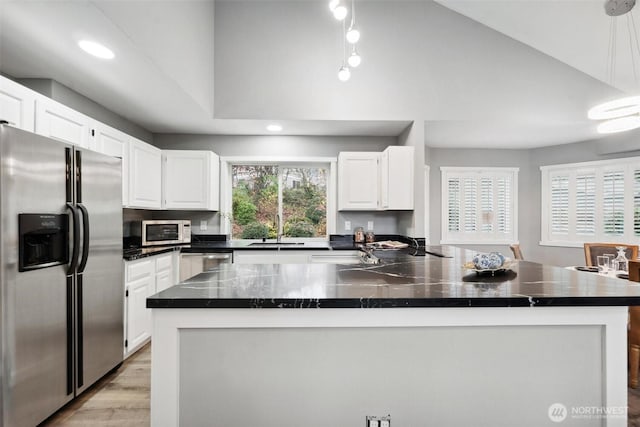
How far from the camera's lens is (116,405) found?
2012 mm

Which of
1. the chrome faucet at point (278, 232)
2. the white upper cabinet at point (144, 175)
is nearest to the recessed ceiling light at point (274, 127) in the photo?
the chrome faucet at point (278, 232)

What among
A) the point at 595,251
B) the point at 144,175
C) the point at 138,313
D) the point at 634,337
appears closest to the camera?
the point at 634,337

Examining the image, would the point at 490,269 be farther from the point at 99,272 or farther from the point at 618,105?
the point at 99,272

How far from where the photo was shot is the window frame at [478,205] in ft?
16.7

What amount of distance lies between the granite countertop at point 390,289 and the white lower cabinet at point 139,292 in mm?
1390

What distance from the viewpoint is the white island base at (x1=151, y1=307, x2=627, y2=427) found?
4.05 feet

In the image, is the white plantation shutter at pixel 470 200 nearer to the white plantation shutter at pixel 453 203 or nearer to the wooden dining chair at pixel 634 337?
the white plantation shutter at pixel 453 203

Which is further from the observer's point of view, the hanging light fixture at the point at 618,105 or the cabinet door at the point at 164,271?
the cabinet door at the point at 164,271

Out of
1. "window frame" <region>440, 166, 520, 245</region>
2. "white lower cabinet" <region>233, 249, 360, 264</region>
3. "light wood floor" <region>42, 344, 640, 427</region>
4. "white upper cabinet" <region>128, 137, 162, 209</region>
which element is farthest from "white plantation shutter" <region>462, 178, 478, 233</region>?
"white upper cabinet" <region>128, 137, 162, 209</region>

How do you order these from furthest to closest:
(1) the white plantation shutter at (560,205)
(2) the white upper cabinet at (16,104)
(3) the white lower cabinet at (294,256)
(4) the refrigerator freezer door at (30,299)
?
(1) the white plantation shutter at (560,205) < (3) the white lower cabinet at (294,256) < (2) the white upper cabinet at (16,104) < (4) the refrigerator freezer door at (30,299)

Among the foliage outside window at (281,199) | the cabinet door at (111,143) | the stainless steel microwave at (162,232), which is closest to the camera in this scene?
the cabinet door at (111,143)

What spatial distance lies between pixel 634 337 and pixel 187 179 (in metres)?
4.38

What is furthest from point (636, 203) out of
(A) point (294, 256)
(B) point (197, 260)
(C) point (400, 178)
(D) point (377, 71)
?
(B) point (197, 260)

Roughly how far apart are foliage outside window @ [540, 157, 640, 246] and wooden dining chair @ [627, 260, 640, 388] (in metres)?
2.86
